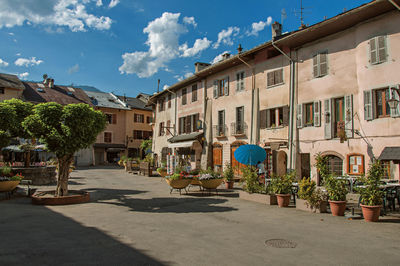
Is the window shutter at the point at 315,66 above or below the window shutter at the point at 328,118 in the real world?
above

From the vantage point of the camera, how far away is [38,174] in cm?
1727

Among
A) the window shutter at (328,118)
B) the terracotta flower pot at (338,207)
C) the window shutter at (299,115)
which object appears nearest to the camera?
the terracotta flower pot at (338,207)

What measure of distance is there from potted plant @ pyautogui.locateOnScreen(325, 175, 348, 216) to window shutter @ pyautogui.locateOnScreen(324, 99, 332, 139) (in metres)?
6.86

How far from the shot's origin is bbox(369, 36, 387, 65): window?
13.0 metres

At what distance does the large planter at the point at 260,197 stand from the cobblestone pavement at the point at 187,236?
681 mm

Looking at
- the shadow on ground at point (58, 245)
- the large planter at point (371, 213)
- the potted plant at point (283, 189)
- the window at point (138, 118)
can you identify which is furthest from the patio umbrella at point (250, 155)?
the window at point (138, 118)

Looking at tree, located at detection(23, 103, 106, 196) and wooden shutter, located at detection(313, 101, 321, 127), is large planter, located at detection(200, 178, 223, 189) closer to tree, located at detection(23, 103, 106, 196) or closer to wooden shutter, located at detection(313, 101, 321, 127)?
tree, located at detection(23, 103, 106, 196)

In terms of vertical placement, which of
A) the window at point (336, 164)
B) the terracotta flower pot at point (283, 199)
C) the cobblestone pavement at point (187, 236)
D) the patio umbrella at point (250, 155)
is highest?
the patio umbrella at point (250, 155)

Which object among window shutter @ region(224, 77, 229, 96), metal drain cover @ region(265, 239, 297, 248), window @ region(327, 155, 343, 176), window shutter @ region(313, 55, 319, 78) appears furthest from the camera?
window shutter @ region(224, 77, 229, 96)

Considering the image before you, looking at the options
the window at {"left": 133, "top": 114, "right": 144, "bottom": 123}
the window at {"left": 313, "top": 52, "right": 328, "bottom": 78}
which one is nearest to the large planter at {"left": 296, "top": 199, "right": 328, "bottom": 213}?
the window at {"left": 313, "top": 52, "right": 328, "bottom": 78}

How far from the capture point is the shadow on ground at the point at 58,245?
4.63 m

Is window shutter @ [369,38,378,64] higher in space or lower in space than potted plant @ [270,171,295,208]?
higher

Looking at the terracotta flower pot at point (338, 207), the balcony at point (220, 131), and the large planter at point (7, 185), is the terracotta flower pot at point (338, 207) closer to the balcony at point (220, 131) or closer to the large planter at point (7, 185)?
the large planter at point (7, 185)

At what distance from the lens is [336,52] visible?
15086mm
